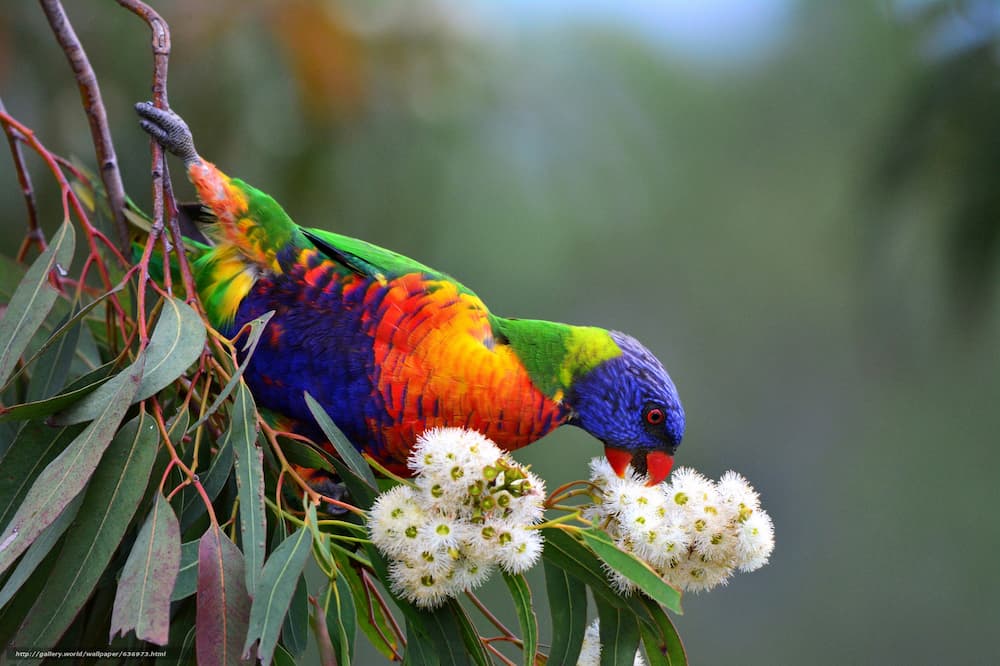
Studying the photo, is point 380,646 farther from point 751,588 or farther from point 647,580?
point 751,588

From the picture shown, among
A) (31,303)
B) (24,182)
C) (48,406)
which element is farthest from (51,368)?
(24,182)

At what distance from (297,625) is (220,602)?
13 cm

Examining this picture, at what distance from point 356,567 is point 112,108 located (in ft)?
7.23

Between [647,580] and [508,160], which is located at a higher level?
[508,160]

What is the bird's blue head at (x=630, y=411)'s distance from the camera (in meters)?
1.18

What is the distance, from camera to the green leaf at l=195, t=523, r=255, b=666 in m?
0.75

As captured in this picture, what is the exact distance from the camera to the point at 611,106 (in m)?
5.55

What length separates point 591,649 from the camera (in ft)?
3.27

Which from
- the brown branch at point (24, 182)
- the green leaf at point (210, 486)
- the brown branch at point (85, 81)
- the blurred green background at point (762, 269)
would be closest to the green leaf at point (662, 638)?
the green leaf at point (210, 486)

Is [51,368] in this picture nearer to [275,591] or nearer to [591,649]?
[275,591]

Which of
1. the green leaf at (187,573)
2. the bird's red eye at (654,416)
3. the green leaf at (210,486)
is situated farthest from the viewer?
the bird's red eye at (654,416)

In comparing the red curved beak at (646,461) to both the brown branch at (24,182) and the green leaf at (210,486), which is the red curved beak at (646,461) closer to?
the green leaf at (210,486)

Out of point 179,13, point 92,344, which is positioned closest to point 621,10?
point 179,13

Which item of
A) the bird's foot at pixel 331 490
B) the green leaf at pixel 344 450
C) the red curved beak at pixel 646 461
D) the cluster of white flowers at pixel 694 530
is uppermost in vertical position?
the red curved beak at pixel 646 461
